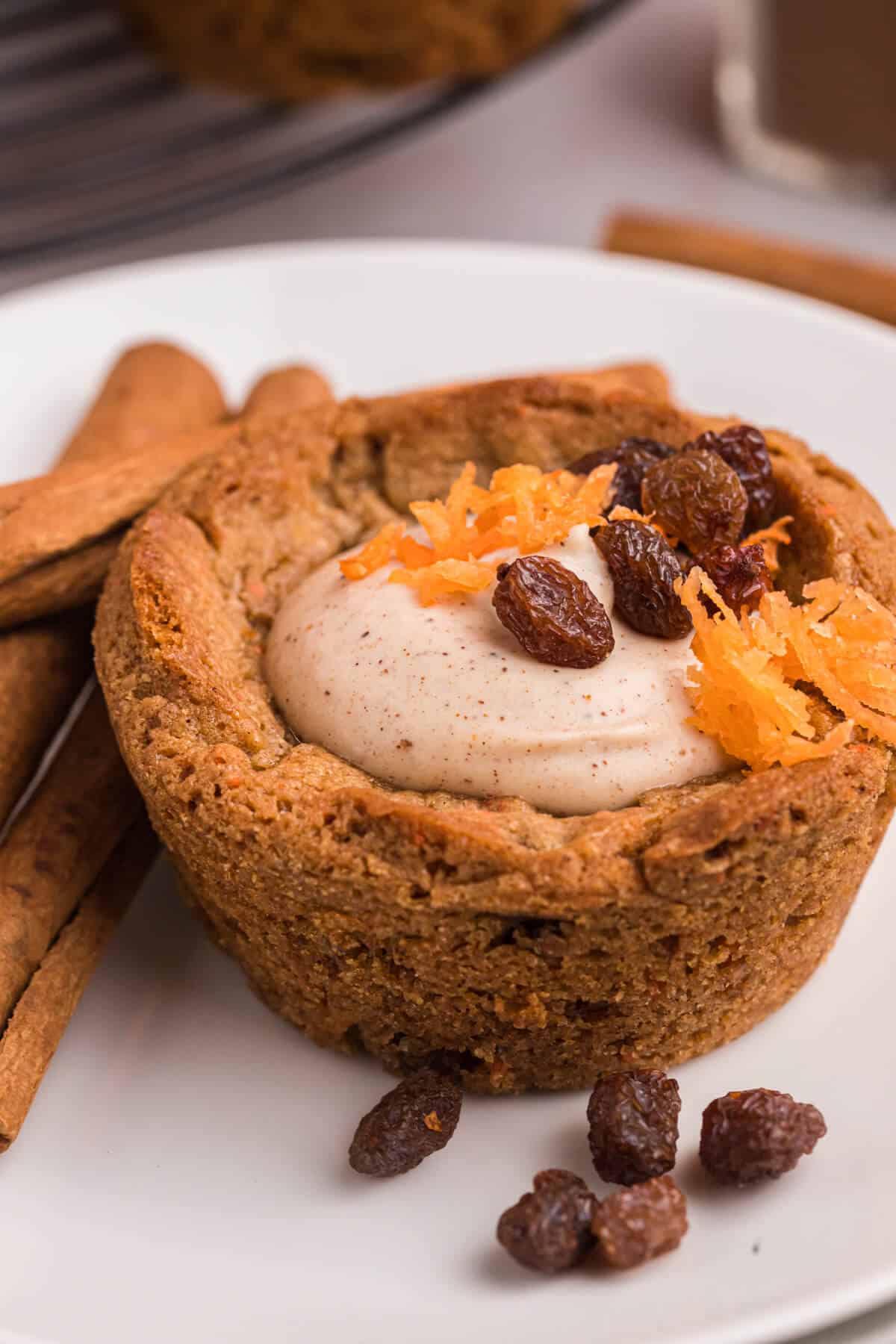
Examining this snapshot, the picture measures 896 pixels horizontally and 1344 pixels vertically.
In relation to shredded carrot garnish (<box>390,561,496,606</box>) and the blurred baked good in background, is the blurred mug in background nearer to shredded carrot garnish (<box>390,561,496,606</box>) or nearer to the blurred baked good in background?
the blurred baked good in background

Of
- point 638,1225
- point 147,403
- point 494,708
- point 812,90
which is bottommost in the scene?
point 638,1225

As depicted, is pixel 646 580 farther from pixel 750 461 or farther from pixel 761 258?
pixel 761 258

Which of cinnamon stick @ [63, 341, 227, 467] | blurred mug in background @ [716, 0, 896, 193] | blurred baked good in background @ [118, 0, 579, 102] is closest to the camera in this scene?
cinnamon stick @ [63, 341, 227, 467]

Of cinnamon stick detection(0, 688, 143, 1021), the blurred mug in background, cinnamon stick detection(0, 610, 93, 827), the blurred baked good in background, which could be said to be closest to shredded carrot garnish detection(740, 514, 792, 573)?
cinnamon stick detection(0, 688, 143, 1021)

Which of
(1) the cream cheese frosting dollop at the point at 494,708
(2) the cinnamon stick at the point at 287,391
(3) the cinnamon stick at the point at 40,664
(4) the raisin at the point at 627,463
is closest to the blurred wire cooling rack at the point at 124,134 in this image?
(2) the cinnamon stick at the point at 287,391

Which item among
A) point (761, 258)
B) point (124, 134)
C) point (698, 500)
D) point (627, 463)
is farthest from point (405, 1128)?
point (124, 134)

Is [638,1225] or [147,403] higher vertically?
[147,403]

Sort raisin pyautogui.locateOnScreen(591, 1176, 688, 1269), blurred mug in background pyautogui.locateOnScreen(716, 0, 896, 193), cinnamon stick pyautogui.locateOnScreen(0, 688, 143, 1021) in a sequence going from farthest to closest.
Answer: blurred mug in background pyautogui.locateOnScreen(716, 0, 896, 193) → cinnamon stick pyautogui.locateOnScreen(0, 688, 143, 1021) → raisin pyautogui.locateOnScreen(591, 1176, 688, 1269)
